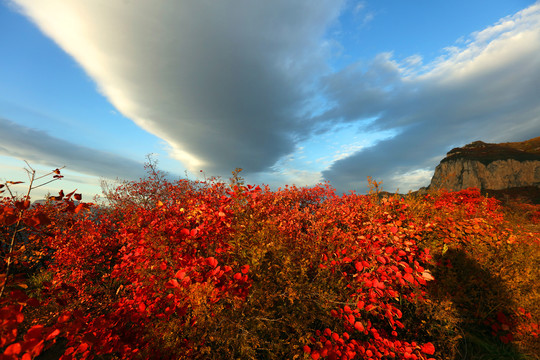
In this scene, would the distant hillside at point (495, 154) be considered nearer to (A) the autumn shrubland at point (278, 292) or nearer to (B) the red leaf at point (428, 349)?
(A) the autumn shrubland at point (278, 292)

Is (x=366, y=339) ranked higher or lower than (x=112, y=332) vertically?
lower

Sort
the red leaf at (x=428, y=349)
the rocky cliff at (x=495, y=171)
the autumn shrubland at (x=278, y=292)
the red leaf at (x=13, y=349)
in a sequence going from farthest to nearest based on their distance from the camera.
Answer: the rocky cliff at (x=495, y=171)
the red leaf at (x=428, y=349)
the autumn shrubland at (x=278, y=292)
the red leaf at (x=13, y=349)

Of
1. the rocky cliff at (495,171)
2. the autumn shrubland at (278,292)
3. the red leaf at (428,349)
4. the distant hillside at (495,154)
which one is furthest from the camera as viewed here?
the distant hillside at (495,154)

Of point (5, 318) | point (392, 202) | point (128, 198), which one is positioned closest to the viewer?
point (5, 318)

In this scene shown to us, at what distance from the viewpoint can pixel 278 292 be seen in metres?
3.48

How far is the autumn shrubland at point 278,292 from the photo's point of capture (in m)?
2.98

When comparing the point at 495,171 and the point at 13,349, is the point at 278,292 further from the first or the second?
the point at 495,171

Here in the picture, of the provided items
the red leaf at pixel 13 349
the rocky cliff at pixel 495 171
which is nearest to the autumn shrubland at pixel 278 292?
the red leaf at pixel 13 349

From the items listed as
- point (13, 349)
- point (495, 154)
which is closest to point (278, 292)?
point (13, 349)

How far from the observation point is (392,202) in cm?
648

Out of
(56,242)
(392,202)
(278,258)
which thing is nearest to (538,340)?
(392,202)

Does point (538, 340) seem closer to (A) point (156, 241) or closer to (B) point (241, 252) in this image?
(B) point (241, 252)

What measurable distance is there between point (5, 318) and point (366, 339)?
16.9 feet

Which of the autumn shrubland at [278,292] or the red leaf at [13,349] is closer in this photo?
the red leaf at [13,349]
